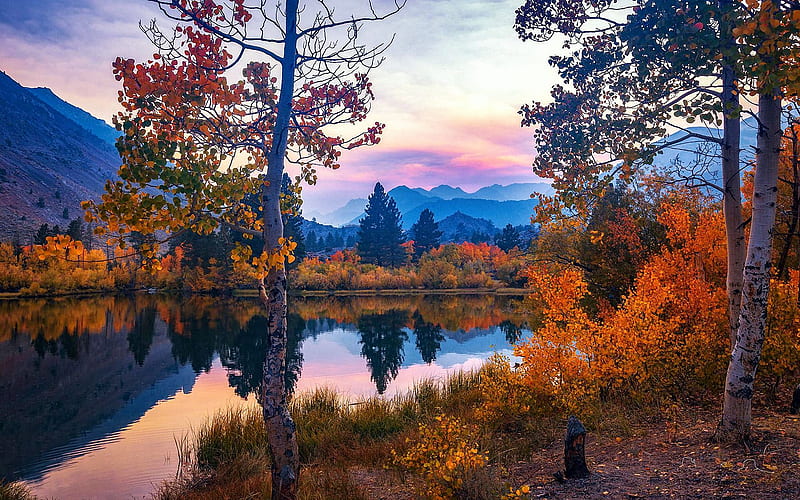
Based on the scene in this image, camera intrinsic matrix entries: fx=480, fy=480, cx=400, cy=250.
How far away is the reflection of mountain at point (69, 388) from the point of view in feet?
47.3

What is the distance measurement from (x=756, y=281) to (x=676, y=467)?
8.49 ft

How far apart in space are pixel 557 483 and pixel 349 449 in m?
5.40

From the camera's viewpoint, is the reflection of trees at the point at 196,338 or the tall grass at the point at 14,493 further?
the reflection of trees at the point at 196,338

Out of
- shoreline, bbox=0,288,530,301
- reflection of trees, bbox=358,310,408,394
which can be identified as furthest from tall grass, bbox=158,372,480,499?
shoreline, bbox=0,288,530,301

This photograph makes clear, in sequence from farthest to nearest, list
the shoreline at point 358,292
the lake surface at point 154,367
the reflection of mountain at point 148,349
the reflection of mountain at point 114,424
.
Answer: the shoreline at point 358,292, the reflection of mountain at point 148,349, the lake surface at point 154,367, the reflection of mountain at point 114,424

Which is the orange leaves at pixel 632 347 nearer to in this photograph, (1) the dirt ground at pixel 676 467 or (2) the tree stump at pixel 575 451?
(1) the dirt ground at pixel 676 467

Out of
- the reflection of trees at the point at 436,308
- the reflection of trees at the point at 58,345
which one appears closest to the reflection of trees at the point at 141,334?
the reflection of trees at the point at 58,345

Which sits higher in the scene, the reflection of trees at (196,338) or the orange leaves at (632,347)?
the orange leaves at (632,347)

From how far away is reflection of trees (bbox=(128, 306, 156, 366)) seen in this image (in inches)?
1112

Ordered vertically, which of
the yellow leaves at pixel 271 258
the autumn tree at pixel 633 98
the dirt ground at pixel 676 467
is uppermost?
the autumn tree at pixel 633 98

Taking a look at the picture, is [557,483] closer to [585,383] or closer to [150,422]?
[585,383]

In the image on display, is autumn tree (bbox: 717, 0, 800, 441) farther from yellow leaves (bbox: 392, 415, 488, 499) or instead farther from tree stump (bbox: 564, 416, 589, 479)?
yellow leaves (bbox: 392, 415, 488, 499)

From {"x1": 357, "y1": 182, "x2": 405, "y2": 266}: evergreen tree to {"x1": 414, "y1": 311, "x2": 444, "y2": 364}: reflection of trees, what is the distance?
146 feet

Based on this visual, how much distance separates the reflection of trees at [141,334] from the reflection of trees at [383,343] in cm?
1275
